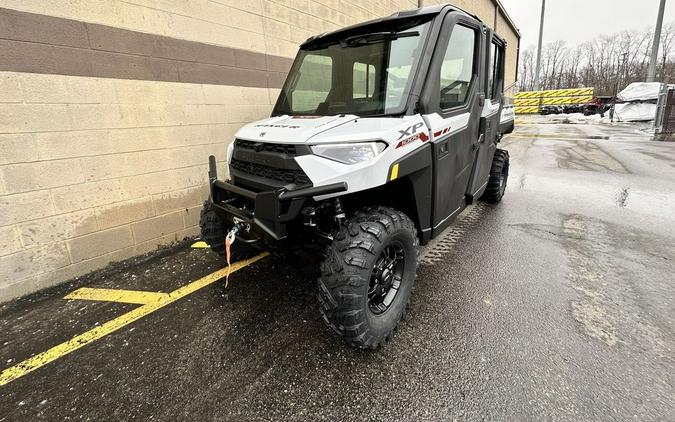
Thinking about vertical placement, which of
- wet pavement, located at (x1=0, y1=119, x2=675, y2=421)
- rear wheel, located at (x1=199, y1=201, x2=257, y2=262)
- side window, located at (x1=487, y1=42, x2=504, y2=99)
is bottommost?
wet pavement, located at (x1=0, y1=119, x2=675, y2=421)

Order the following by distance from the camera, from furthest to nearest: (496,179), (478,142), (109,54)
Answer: (496,179), (478,142), (109,54)

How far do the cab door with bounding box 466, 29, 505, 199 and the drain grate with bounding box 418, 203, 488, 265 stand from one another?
0.61 m

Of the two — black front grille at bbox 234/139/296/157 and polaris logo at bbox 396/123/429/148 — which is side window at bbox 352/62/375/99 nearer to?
polaris logo at bbox 396/123/429/148

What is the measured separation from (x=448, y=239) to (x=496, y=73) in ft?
7.22

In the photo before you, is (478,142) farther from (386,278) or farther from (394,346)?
(394,346)

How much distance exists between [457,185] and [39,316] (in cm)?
395

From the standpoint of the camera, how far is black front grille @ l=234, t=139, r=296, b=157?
2.31m

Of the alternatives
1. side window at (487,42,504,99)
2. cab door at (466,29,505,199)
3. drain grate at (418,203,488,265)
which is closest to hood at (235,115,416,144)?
cab door at (466,29,505,199)

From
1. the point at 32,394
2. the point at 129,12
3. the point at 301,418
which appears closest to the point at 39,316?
the point at 32,394

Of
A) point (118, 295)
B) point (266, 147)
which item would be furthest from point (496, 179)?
point (118, 295)

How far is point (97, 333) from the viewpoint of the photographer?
2.67 metres

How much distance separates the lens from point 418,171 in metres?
2.63

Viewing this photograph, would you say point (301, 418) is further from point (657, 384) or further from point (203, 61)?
point (203, 61)

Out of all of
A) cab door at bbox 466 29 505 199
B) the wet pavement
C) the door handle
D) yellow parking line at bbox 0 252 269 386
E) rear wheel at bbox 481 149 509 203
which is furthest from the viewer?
rear wheel at bbox 481 149 509 203
